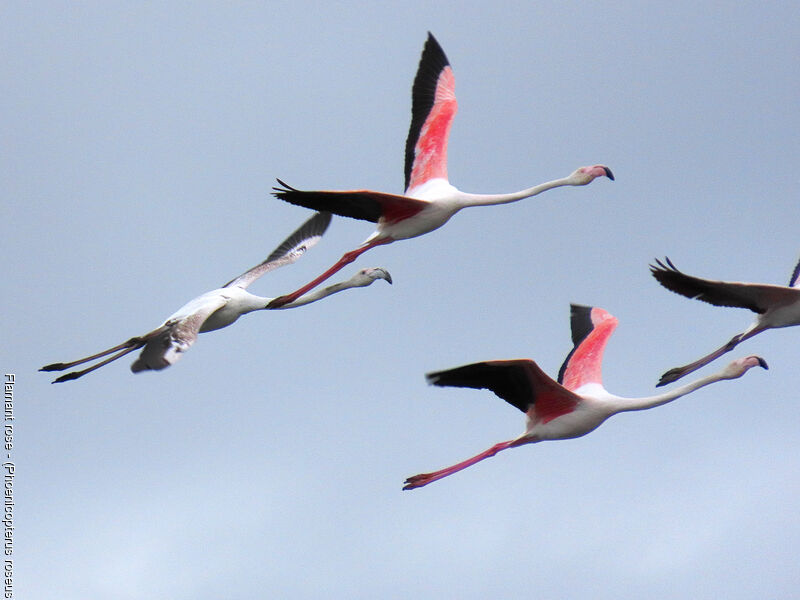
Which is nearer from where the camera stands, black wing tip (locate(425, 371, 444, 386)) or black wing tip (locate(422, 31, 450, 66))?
black wing tip (locate(425, 371, 444, 386))

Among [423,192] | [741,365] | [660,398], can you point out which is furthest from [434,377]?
[423,192]

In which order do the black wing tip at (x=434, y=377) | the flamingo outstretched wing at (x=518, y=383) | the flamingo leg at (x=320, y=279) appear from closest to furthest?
1. the black wing tip at (x=434, y=377)
2. the flamingo outstretched wing at (x=518, y=383)
3. the flamingo leg at (x=320, y=279)

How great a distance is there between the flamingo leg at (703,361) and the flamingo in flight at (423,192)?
8.85ft

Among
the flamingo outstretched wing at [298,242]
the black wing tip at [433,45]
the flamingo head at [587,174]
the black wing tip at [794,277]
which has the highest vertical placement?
the black wing tip at [433,45]

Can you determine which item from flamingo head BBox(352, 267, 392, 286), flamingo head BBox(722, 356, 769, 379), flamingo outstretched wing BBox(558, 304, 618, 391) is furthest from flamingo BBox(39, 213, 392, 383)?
flamingo head BBox(722, 356, 769, 379)

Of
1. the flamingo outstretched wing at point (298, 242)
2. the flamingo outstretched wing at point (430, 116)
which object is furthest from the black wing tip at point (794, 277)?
the flamingo outstretched wing at point (298, 242)

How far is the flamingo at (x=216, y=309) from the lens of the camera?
1888 cm

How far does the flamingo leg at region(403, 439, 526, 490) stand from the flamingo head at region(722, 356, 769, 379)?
259 centimetres

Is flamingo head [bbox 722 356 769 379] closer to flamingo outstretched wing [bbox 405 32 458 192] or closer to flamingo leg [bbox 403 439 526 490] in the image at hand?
flamingo leg [bbox 403 439 526 490]

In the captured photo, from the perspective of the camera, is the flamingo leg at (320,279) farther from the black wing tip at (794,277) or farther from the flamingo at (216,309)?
the black wing tip at (794,277)

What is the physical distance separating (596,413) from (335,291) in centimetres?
426

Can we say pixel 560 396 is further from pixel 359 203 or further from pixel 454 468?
pixel 359 203

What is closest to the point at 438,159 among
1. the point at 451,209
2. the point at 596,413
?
the point at 451,209

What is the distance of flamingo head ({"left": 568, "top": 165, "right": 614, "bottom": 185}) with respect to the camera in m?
22.5
